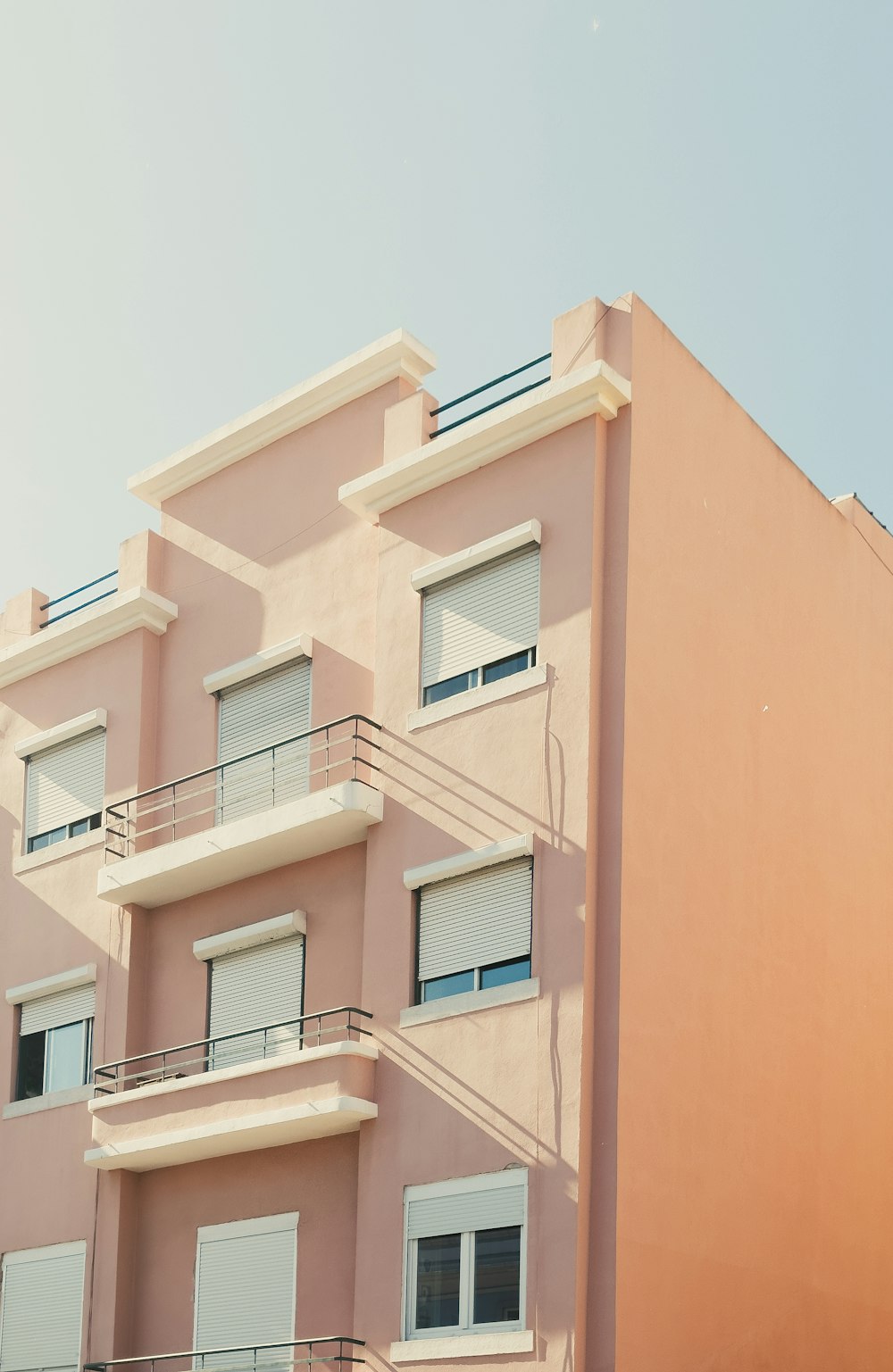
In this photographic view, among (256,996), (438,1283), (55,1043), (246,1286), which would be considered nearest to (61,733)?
(55,1043)

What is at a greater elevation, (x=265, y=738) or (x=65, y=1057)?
(x=265, y=738)

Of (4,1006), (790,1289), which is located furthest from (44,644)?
(790,1289)

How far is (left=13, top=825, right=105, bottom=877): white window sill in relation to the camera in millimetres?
23984

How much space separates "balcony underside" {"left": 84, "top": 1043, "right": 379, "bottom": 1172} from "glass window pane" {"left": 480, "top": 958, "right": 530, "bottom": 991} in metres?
1.53

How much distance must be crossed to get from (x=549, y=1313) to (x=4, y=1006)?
10.2m

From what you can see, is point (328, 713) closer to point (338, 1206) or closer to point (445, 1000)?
point (445, 1000)

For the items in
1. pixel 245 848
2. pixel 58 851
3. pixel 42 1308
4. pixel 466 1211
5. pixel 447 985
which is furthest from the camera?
pixel 58 851

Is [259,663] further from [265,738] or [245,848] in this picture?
[245,848]

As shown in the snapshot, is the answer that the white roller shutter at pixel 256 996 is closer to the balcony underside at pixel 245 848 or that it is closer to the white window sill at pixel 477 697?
the balcony underside at pixel 245 848

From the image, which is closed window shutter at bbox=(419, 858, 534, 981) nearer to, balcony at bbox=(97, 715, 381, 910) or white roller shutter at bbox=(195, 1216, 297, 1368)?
balcony at bbox=(97, 715, 381, 910)

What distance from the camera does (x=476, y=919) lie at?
63.8 feet

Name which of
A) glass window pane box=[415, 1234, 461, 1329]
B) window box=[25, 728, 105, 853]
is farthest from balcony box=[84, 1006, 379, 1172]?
window box=[25, 728, 105, 853]

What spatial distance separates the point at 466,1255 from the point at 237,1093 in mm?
3586

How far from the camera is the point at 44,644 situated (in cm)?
2558
